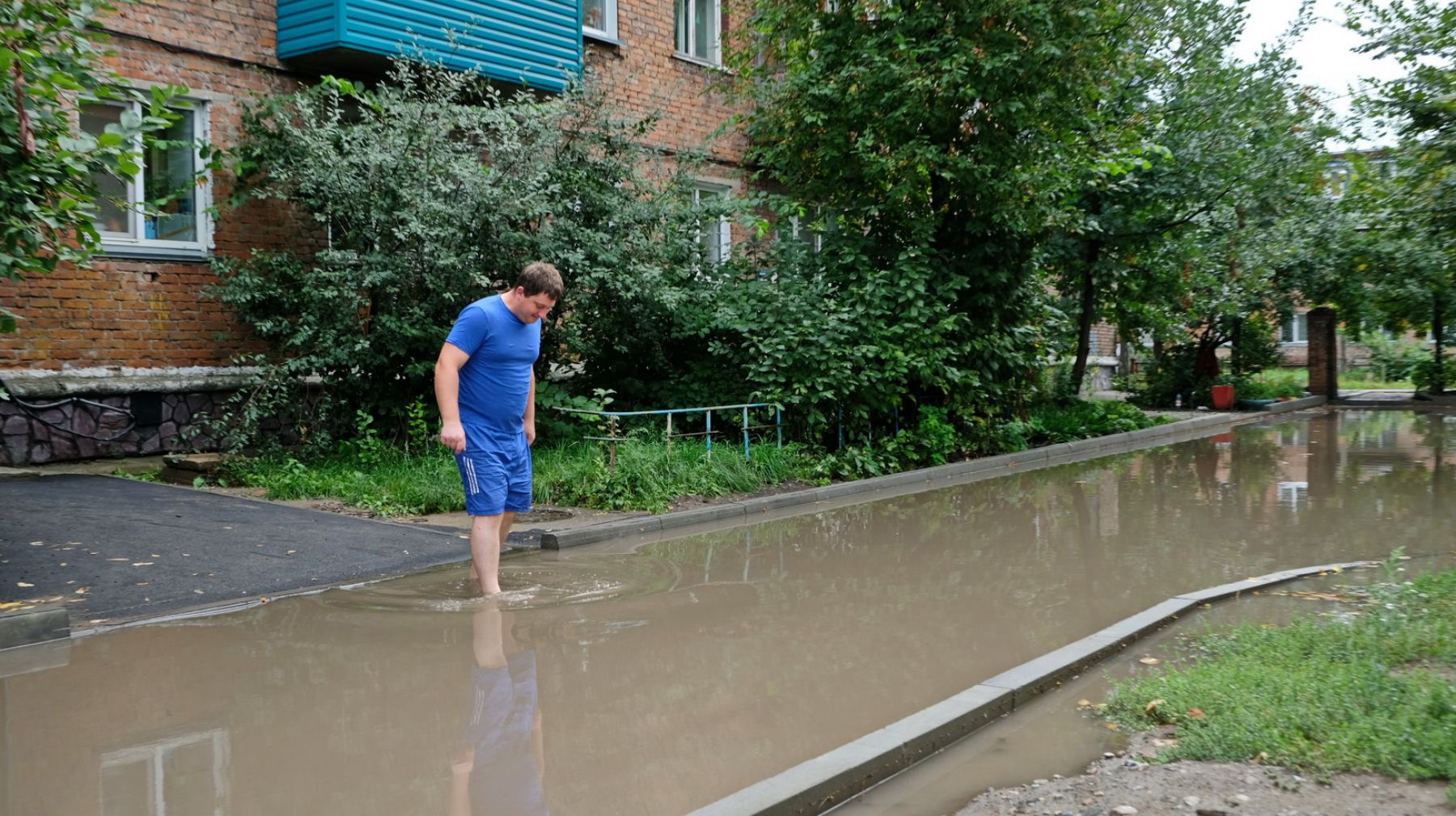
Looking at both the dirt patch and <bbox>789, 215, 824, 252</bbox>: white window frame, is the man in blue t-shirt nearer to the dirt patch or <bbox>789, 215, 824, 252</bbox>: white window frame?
the dirt patch

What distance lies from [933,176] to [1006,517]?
5.74m

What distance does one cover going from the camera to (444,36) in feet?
43.8

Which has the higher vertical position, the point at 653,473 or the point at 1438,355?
the point at 1438,355

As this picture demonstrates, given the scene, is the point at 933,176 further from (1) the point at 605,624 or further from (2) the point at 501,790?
(2) the point at 501,790

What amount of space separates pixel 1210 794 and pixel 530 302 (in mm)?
4343

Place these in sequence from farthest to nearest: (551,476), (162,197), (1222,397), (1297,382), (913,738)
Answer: (1297,382), (1222,397), (162,197), (551,476), (913,738)

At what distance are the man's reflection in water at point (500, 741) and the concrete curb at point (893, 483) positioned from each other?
3.08 metres

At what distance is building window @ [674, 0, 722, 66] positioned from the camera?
18.7m

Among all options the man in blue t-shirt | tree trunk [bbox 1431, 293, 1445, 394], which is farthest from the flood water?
tree trunk [bbox 1431, 293, 1445, 394]

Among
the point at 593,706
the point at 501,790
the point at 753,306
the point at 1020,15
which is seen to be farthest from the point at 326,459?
the point at 1020,15

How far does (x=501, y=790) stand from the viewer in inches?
160

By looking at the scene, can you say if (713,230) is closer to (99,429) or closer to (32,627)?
(99,429)

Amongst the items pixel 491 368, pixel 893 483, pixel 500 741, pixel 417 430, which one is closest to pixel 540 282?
pixel 491 368

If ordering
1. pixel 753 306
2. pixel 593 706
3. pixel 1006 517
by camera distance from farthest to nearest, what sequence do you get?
pixel 753 306 → pixel 1006 517 → pixel 593 706
